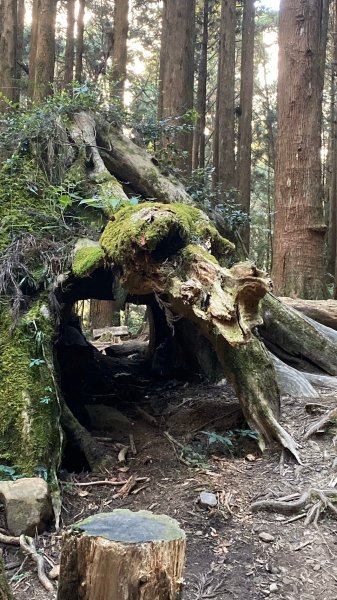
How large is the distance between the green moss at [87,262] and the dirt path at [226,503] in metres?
1.81

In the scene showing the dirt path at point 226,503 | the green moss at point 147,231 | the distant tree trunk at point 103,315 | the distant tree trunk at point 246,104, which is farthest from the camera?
the distant tree trunk at point 246,104

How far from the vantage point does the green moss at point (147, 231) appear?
15.2 feet

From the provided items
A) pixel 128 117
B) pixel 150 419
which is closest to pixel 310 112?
pixel 128 117

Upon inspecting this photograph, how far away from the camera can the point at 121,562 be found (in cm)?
209

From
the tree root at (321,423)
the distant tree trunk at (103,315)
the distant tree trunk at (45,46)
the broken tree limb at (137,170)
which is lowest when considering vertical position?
the tree root at (321,423)

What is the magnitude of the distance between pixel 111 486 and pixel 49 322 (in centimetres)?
163

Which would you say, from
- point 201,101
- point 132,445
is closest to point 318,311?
point 132,445

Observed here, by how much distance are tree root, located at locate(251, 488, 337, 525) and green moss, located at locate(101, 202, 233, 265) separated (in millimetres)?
2274

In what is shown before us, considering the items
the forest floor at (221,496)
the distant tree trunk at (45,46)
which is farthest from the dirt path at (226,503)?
the distant tree trunk at (45,46)

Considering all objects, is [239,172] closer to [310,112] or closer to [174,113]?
[174,113]

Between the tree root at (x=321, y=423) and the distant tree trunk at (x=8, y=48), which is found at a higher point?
the distant tree trunk at (x=8, y=48)

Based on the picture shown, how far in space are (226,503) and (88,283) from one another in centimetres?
353

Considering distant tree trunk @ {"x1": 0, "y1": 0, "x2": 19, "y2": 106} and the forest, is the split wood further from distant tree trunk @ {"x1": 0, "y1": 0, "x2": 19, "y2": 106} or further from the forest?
distant tree trunk @ {"x1": 0, "y1": 0, "x2": 19, "y2": 106}

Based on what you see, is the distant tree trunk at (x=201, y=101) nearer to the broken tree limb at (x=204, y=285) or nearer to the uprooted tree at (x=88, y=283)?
the uprooted tree at (x=88, y=283)
